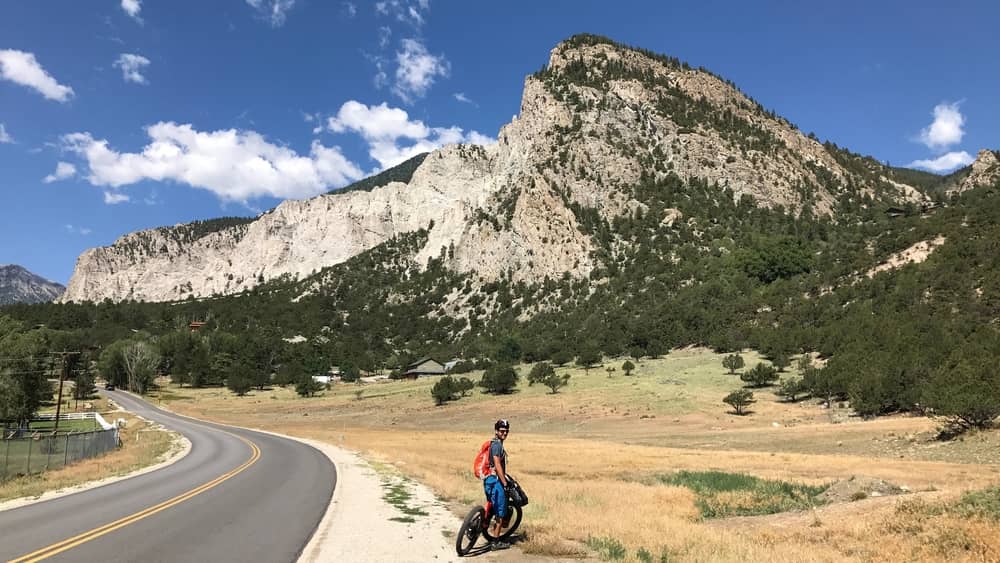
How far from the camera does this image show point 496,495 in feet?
33.4

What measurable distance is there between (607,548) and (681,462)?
64.8 ft

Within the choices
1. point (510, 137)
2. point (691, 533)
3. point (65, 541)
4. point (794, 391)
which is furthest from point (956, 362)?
point (510, 137)

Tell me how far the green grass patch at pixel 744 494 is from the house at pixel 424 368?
309 feet

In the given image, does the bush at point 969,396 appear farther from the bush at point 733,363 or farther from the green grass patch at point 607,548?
the bush at point 733,363

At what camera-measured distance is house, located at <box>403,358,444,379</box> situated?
373 ft

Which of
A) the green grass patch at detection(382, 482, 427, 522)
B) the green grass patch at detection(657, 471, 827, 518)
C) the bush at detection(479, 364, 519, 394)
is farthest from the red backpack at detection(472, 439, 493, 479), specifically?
the bush at detection(479, 364, 519, 394)

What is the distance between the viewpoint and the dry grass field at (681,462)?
992 cm

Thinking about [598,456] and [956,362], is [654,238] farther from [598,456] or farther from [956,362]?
[598,456]

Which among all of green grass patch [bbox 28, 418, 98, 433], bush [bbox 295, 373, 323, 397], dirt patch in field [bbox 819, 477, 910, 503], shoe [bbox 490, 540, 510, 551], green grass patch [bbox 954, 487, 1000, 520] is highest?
green grass patch [bbox 954, 487, 1000, 520]

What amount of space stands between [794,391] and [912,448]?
29.0 metres

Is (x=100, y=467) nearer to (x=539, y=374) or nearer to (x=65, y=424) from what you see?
(x=65, y=424)

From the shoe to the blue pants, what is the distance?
65 centimetres

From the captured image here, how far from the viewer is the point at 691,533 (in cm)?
1104

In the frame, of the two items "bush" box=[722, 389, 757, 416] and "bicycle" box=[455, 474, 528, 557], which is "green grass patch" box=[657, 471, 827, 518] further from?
"bush" box=[722, 389, 757, 416]
